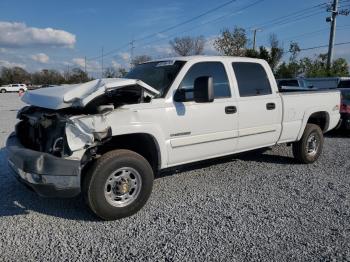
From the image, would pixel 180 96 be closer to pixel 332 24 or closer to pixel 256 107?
pixel 256 107

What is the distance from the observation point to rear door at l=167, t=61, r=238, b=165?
16.4 feet

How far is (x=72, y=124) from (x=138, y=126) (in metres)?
0.82

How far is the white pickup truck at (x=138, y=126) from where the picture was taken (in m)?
4.13

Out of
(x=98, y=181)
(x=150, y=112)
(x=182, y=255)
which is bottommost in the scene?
(x=182, y=255)

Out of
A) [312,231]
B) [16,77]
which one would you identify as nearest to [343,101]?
[312,231]

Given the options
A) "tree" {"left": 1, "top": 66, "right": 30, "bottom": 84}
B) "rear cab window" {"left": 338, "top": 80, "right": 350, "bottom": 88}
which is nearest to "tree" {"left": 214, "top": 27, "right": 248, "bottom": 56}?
"rear cab window" {"left": 338, "top": 80, "right": 350, "bottom": 88}

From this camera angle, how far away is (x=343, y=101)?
11.0 m

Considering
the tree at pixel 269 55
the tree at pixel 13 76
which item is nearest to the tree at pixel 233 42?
the tree at pixel 269 55

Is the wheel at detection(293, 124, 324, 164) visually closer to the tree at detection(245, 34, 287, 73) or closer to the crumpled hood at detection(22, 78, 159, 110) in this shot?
the crumpled hood at detection(22, 78, 159, 110)

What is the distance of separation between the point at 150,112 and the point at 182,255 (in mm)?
1816

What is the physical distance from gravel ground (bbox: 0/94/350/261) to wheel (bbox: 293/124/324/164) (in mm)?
783

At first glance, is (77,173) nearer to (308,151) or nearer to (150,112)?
(150,112)

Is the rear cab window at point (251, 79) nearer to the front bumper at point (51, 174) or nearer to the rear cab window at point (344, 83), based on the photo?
the front bumper at point (51, 174)

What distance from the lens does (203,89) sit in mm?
4789
